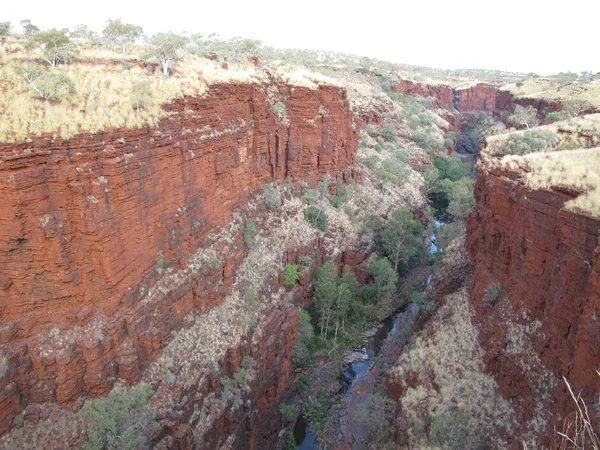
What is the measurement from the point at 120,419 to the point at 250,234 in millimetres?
12800

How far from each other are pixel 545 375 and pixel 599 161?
8160 millimetres

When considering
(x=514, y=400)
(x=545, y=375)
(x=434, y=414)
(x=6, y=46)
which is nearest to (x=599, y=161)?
(x=545, y=375)

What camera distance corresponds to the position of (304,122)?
105 feet

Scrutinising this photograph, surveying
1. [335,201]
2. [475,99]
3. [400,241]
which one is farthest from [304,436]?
[475,99]

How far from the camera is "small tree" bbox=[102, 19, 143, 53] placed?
26.6 meters

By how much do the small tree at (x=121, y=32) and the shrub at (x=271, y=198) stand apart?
1293cm

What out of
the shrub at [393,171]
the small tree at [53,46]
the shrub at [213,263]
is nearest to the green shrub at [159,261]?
the shrub at [213,263]

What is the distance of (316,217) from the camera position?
104 ft

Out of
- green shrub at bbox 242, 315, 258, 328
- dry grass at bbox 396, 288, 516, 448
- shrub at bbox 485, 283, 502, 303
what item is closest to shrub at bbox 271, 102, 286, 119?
green shrub at bbox 242, 315, 258, 328

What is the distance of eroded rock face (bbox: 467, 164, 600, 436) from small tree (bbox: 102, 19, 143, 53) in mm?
23982

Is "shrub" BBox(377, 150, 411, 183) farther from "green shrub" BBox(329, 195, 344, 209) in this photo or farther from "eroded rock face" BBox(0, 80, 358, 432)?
"eroded rock face" BBox(0, 80, 358, 432)

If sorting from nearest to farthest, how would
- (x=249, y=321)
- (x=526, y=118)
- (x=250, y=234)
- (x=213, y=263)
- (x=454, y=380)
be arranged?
(x=454, y=380), (x=213, y=263), (x=249, y=321), (x=250, y=234), (x=526, y=118)

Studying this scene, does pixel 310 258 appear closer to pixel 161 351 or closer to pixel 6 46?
pixel 161 351

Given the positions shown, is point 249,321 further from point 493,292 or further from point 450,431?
point 493,292
